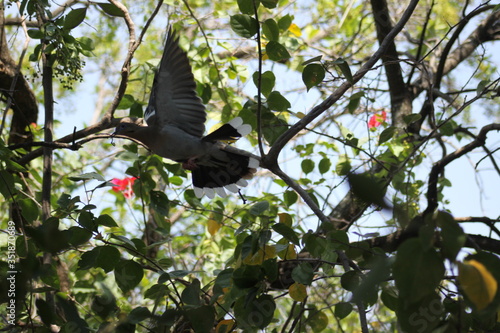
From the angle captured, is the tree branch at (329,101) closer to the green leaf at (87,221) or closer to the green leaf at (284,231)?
the green leaf at (284,231)

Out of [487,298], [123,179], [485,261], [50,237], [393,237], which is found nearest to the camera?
[487,298]

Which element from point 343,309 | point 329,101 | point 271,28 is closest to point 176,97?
point 271,28

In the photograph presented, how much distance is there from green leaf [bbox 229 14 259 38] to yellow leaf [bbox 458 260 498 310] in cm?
128

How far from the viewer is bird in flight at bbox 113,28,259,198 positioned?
3.04 metres

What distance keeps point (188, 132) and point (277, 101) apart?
0.87 m

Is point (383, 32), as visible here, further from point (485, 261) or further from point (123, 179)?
point (485, 261)

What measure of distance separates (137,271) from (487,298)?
1378 mm

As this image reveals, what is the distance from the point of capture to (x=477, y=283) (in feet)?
3.48

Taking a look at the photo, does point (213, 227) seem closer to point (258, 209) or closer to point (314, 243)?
point (258, 209)

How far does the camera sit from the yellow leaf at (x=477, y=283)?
3.45 ft

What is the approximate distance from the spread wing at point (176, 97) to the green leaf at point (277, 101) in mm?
803

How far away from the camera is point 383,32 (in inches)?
141

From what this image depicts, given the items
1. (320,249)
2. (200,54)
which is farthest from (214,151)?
(320,249)

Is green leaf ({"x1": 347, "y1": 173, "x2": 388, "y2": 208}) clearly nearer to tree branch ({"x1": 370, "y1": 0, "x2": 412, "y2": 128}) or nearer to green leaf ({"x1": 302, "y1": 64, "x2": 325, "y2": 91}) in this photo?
green leaf ({"x1": 302, "y1": 64, "x2": 325, "y2": 91})
